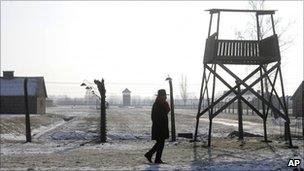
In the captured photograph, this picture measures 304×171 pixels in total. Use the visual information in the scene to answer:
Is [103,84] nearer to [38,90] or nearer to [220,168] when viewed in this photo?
[220,168]

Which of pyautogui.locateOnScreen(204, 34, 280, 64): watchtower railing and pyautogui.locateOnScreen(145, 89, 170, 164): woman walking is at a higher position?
pyautogui.locateOnScreen(204, 34, 280, 64): watchtower railing

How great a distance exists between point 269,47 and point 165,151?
531 centimetres

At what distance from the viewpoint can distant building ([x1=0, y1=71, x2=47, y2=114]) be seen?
6175 centimetres

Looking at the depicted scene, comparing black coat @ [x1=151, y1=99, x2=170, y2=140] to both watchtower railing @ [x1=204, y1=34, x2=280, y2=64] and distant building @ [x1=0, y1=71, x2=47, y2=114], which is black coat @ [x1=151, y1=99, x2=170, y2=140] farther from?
distant building @ [x1=0, y1=71, x2=47, y2=114]

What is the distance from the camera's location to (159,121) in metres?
13.2

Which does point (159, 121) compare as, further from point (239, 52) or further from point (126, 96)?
point (126, 96)

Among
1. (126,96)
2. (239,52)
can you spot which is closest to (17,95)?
(239,52)

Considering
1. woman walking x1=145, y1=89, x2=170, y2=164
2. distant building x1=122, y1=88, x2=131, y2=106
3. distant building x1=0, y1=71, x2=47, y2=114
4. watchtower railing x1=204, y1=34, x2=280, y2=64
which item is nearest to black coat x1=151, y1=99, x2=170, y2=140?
woman walking x1=145, y1=89, x2=170, y2=164

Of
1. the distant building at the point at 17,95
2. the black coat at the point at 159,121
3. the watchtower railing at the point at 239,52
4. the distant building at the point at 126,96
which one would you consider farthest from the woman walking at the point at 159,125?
the distant building at the point at 126,96

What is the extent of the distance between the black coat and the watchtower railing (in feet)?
15.6

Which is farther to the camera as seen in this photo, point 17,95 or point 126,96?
point 126,96

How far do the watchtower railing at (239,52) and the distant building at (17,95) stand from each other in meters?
46.8

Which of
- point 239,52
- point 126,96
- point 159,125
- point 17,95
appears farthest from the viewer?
point 126,96

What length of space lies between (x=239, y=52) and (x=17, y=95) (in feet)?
159
